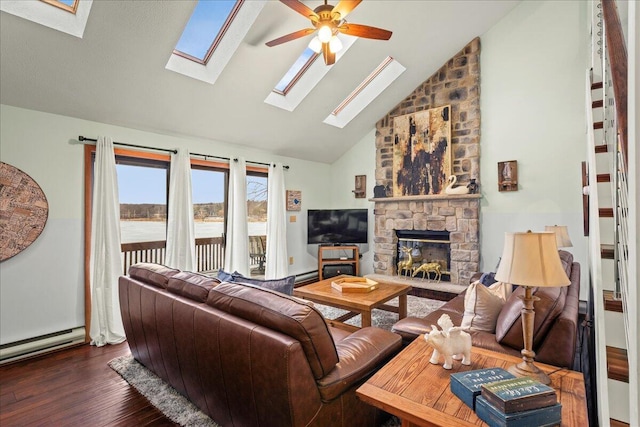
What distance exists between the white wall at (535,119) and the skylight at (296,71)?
2664 mm

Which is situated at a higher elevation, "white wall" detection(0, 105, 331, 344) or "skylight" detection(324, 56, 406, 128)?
"skylight" detection(324, 56, 406, 128)

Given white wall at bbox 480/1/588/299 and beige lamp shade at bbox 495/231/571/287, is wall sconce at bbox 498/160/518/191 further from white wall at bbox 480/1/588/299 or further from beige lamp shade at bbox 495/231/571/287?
beige lamp shade at bbox 495/231/571/287

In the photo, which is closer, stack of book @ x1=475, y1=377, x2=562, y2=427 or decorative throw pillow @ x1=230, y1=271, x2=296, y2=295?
stack of book @ x1=475, y1=377, x2=562, y2=427

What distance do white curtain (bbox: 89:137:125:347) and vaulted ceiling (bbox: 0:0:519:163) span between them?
1.94ft

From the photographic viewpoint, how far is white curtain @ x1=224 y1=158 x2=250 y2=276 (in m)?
4.73

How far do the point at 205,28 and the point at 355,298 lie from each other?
3228mm

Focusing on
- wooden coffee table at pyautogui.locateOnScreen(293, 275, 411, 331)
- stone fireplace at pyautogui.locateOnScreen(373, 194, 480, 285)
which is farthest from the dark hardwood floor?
stone fireplace at pyautogui.locateOnScreen(373, 194, 480, 285)

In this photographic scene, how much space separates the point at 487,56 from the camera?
15.7 ft

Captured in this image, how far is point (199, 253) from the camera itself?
4.78 metres

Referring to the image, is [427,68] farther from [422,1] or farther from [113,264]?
[113,264]

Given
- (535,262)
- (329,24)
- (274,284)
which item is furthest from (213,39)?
(535,262)

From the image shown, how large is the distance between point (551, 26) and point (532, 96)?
902 mm

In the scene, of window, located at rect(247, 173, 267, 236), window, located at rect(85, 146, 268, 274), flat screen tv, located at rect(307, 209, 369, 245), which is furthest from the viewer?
flat screen tv, located at rect(307, 209, 369, 245)

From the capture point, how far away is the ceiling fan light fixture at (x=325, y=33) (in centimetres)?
262
